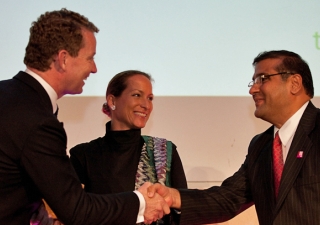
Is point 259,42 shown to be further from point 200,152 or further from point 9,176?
point 9,176

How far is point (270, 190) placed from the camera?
2.03 meters

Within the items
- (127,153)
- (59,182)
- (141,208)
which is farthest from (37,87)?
(127,153)

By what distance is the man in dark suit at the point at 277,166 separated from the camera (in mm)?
1899

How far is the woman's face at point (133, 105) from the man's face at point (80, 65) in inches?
24.6

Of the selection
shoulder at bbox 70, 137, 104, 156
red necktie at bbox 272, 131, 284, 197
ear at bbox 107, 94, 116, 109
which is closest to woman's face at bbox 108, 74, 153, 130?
ear at bbox 107, 94, 116, 109

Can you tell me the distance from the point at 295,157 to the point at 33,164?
1048 millimetres

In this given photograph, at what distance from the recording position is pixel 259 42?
111 inches

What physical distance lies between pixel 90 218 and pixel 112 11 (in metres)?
1.50

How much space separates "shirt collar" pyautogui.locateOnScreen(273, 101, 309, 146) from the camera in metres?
2.09

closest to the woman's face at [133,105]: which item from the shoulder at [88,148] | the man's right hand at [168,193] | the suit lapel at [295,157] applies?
the shoulder at [88,148]

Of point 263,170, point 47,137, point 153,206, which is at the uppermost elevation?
point 47,137

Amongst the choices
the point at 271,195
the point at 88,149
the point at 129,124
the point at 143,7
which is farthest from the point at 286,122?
the point at 143,7

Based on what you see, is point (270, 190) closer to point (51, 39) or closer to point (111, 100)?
point (111, 100)

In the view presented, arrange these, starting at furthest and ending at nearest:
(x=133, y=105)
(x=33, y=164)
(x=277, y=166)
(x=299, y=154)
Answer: (x=133, y=105) < (x=277, y=166) < (x=299, y=154) < (x=33, y=164)
